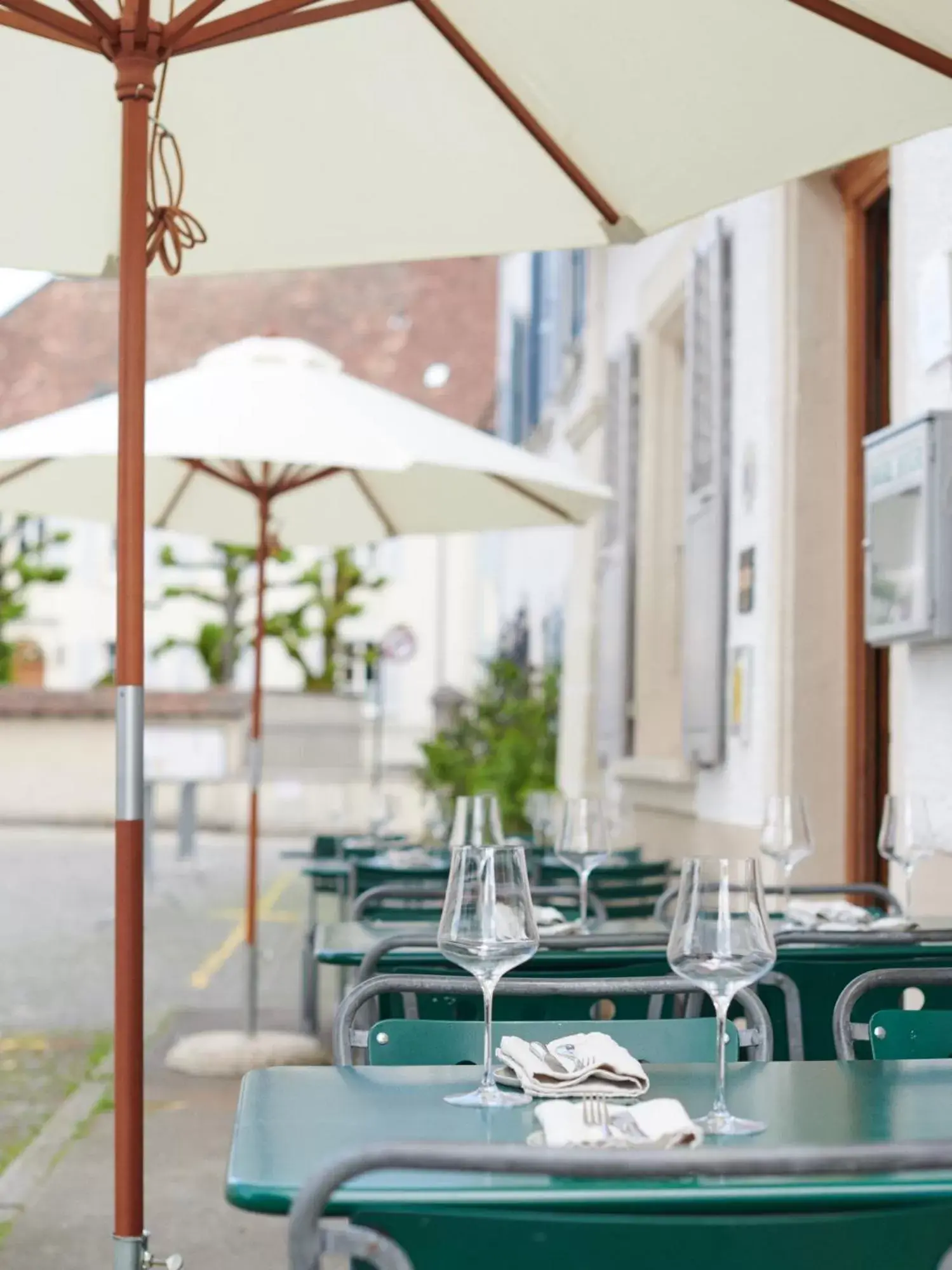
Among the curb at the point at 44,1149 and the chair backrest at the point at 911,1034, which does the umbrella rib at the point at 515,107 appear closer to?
the chair backrest at the point at 911,1034

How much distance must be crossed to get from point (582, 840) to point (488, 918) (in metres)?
2.06

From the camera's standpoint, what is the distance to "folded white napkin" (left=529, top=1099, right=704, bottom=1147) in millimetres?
1675

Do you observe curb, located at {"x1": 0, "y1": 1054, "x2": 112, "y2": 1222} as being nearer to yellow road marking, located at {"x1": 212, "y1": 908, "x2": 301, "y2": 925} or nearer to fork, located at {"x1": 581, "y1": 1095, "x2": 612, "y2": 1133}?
fork, located at {"x1": 581, "y1": 1095, "x2": 612, "y2": 1133}

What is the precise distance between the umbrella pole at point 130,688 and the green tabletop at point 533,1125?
0.48m

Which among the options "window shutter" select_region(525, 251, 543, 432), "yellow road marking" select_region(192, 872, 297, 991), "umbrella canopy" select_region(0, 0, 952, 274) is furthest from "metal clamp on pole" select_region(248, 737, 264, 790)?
"window shutter" select_region(525, 251, 543, 432)

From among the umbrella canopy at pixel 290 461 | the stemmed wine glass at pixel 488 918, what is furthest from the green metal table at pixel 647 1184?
the umbrella canopy at pixel 290 461

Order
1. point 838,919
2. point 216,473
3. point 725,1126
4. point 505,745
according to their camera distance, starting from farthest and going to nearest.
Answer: point 505,745
point 216,473
point 838,919
point 725,1126

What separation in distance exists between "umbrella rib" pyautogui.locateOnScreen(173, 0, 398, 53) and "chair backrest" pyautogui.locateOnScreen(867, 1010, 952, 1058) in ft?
5.79

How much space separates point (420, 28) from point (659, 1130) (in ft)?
7.37

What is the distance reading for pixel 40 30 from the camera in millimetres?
2824

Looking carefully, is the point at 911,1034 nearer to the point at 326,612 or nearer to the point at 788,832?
the point at 788,832

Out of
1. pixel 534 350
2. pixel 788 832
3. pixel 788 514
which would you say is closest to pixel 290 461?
pixel 788 832

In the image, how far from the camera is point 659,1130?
170cm

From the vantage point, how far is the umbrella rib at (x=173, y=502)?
24.8 ft
